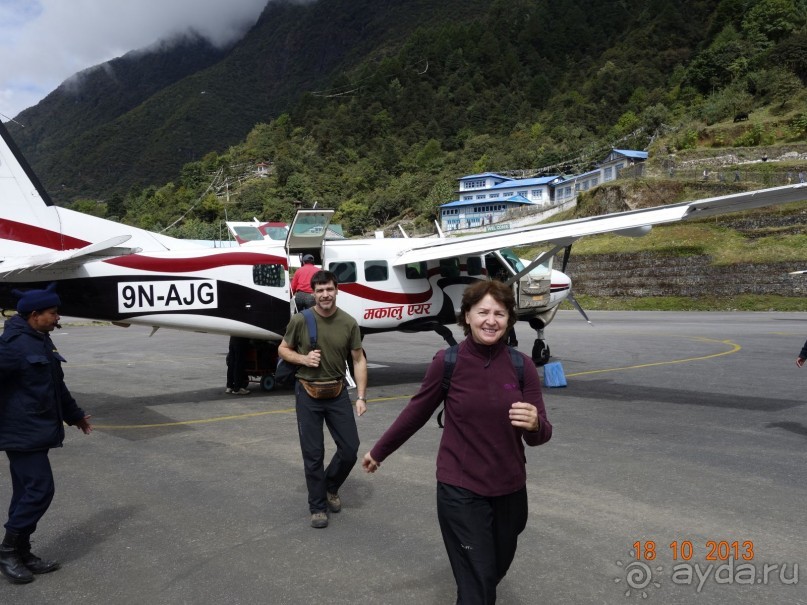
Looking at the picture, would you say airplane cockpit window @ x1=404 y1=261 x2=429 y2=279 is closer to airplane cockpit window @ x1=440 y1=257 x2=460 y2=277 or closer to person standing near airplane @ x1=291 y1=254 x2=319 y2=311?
airplane cockpit window @ x1=440 y1=257 x2=460 y2=277

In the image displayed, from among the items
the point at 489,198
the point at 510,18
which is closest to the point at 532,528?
the point at 489,198

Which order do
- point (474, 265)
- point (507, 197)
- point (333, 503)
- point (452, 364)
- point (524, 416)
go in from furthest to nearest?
1. point (507, 197)
2. point (474, 265)
3. point (333, 503)
4. point (452, 364)
5. point (524, 416)

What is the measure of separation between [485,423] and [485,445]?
117 millimetres

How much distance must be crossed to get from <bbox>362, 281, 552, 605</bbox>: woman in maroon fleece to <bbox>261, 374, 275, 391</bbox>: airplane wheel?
9528 mm

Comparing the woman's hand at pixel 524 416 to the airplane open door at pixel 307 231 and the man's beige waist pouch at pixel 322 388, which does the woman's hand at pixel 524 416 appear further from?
the airplane open door at pixel 307 231

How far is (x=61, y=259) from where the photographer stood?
974 cm

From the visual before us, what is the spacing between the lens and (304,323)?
584cm

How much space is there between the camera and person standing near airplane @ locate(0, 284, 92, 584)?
4.66m

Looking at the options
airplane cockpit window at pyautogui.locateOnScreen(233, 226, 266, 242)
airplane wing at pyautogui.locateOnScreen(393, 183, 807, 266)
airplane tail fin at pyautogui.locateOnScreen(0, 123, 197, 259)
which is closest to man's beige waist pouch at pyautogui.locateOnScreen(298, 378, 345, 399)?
airplane tail fin at pyautogui.locateOnScreen(0, 123, 197, 259)

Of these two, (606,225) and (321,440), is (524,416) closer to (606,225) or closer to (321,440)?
(321,440)

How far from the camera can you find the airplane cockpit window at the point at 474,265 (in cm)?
1391

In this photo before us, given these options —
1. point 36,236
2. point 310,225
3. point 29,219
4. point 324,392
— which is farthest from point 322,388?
point 29,219

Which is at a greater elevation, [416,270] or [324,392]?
[416,270]

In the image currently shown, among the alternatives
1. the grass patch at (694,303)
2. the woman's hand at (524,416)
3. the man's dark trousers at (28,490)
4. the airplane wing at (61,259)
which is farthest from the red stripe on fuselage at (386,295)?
the grass patch at (694,303)
